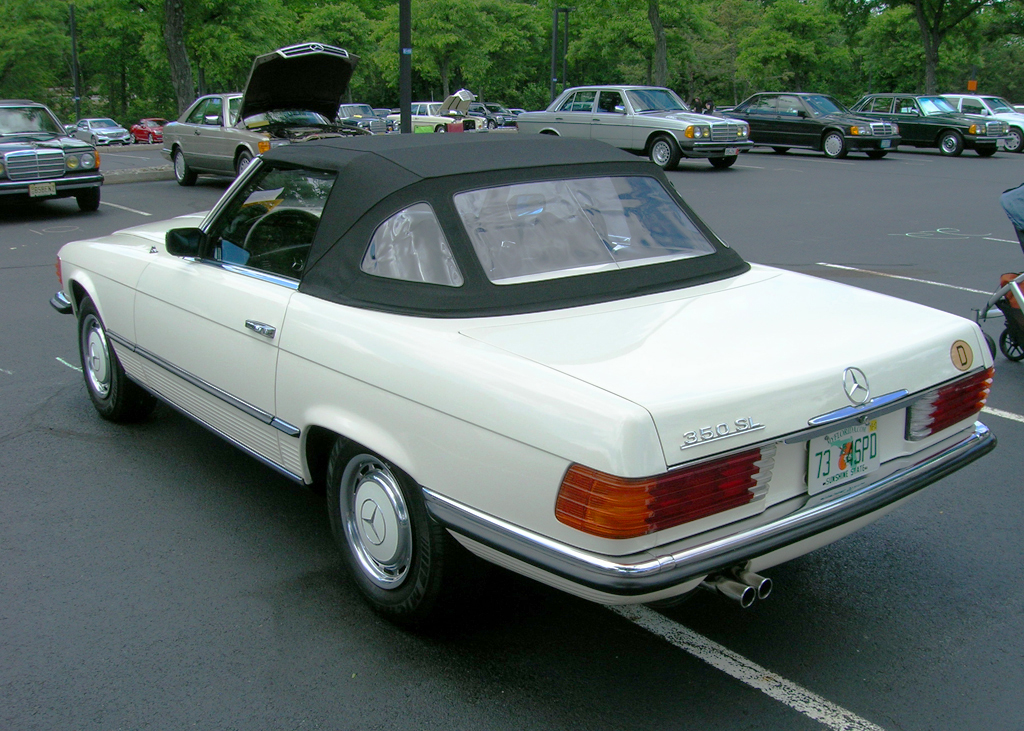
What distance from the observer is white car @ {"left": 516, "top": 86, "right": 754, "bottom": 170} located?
19891 millimetres

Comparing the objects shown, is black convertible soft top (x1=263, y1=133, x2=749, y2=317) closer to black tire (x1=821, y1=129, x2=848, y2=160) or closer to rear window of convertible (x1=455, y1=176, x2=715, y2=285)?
rear window of convertible (x1=455, y1=176, x2=715, y2=285)

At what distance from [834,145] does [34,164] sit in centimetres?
1862

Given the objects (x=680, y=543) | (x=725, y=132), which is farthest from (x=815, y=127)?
(x=680, y=543)

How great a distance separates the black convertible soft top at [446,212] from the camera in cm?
309

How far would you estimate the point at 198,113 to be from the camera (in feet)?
55.8

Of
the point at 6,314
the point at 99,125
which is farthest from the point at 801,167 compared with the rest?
the point at 99,125

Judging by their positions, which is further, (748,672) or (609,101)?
(609,101)

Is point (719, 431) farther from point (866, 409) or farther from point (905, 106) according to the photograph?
point (905, 106)

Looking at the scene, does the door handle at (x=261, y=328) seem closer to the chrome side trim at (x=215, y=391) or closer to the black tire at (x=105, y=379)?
the chrome side trim at (x=215, y=391)

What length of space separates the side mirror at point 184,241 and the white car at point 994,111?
2663 centimetres

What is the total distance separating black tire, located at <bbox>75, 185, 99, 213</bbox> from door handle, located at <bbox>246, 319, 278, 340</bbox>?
1192cm

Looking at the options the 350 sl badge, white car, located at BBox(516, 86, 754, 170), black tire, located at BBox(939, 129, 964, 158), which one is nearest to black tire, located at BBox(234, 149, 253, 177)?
white car, located at BBox(516, 86, 754, 170)

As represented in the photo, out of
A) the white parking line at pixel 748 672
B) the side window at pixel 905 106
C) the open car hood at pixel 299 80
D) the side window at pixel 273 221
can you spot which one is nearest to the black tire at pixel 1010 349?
the white parking line at pixel 748 672

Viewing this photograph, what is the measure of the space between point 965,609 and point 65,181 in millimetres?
13380
